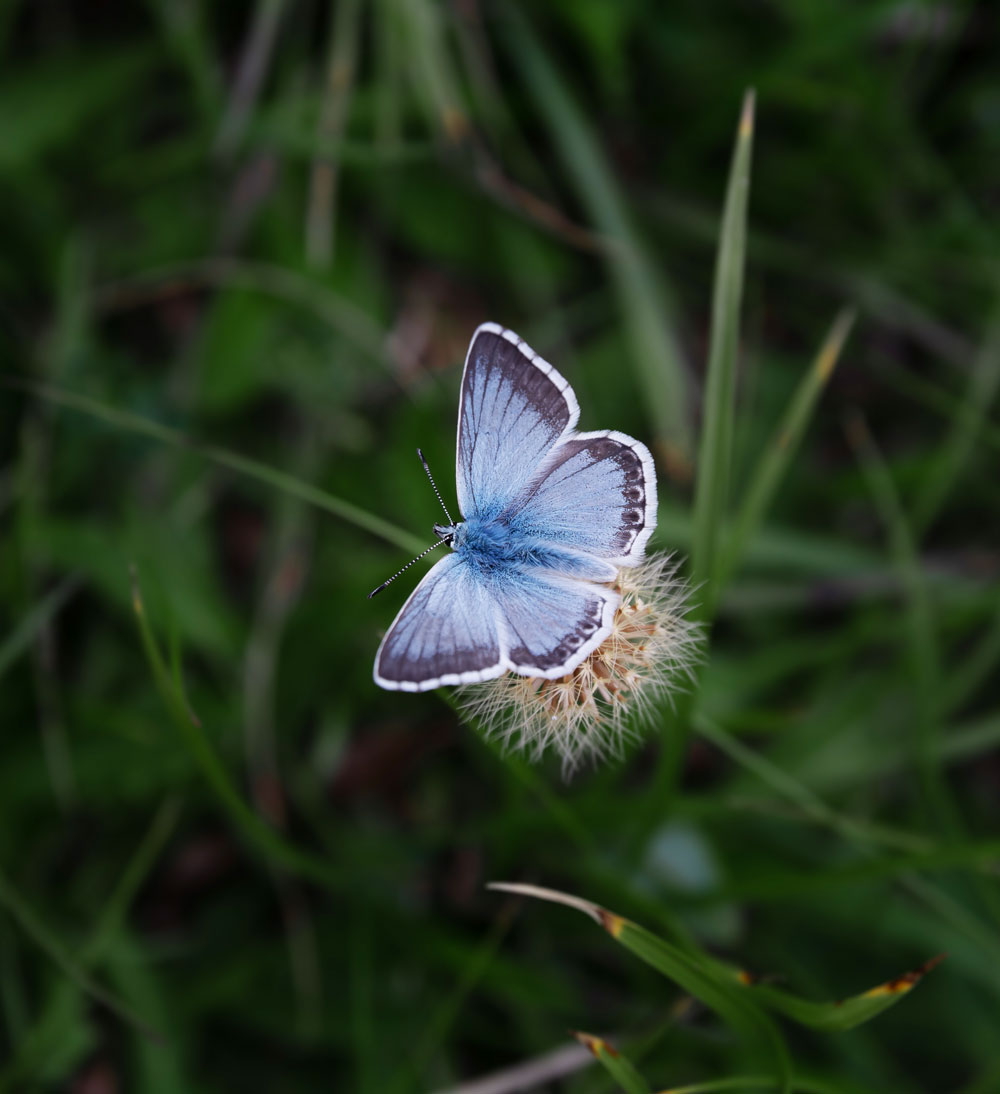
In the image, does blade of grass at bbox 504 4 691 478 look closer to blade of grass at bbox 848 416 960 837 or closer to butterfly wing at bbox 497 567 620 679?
blade of grass at bbox 848 416 960 837

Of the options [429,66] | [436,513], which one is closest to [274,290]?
[429,66]

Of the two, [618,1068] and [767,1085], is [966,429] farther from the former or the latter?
[618,1068]

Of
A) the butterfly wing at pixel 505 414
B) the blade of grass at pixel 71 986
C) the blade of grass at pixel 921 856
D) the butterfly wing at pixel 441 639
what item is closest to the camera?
the butterfly wing at pixel 441 639

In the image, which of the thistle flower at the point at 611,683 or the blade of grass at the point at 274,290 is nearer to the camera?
the thistle flower at the point at 611,683

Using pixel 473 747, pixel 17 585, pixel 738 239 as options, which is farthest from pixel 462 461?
pixel 17 585

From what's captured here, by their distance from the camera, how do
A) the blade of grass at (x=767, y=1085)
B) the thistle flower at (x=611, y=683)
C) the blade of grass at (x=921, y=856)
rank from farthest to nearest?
the blade of grass at (x=921, y=856) < the blade of grass at (x=767, y=1085) < the thistle flower at (x=611, y=683)

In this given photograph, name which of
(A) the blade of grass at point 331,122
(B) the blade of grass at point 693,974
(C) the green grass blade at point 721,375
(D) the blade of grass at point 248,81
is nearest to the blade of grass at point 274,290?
(A) the blade of grass at point 331,122

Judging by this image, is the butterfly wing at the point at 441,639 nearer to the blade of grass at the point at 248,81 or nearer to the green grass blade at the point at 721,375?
the green grass blade at the point at 721,375
